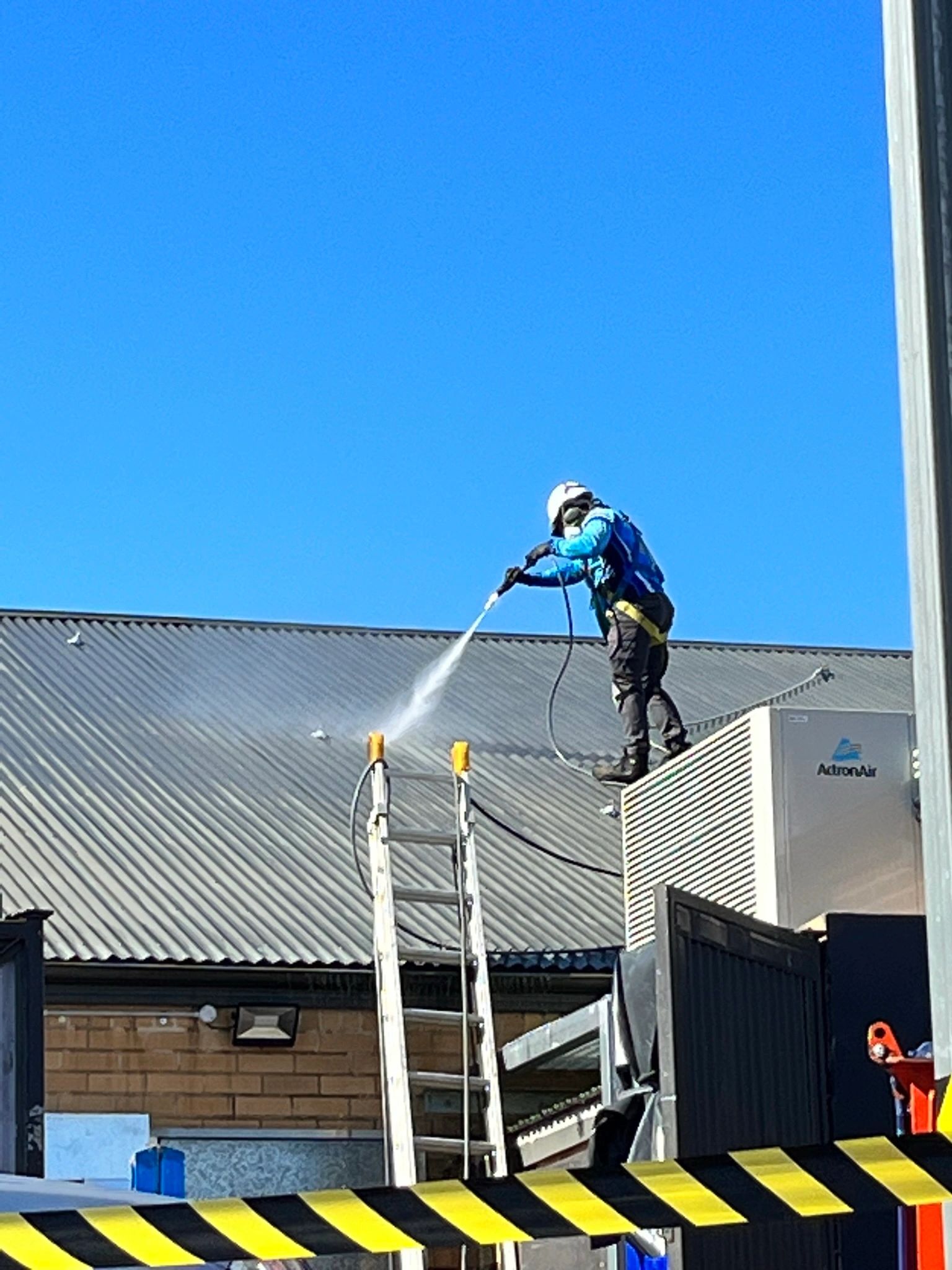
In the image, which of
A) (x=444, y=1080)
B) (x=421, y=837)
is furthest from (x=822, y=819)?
(x=421, y=837)

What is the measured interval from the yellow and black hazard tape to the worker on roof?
9.17 metres

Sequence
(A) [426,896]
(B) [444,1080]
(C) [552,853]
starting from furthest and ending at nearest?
(C) [552,853], (A) [426,896], (B) [444,1080]

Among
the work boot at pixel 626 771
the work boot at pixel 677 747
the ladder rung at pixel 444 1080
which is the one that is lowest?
the ladder rung at pixel 444 1080

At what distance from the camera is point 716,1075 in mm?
8133

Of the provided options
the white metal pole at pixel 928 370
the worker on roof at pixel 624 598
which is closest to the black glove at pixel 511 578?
the worker on roof at pixel 624 598

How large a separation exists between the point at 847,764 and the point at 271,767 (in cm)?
731

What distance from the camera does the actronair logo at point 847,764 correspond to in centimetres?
950

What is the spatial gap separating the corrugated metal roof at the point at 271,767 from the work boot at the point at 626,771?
37.8 inches

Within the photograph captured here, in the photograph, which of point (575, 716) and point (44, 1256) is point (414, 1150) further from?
point (575, 716)

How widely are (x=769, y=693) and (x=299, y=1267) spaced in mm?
12154

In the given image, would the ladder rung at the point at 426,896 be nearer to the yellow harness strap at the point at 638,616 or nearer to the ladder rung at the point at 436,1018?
the ladder rung at the point at 436,1018

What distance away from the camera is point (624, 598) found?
45.3 ft

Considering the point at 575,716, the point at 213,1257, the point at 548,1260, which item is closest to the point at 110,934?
the point at 548,1260

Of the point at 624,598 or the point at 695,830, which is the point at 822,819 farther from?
the point at 624,598
